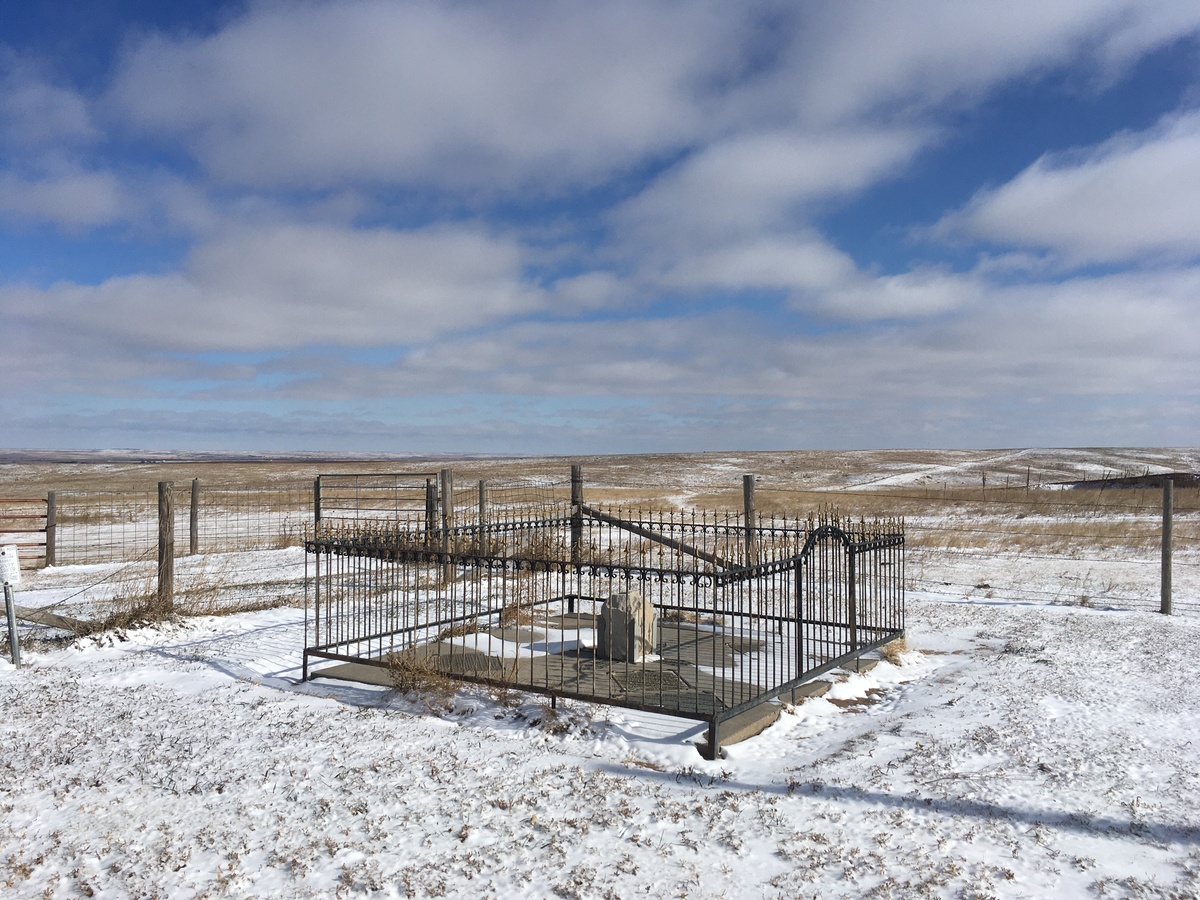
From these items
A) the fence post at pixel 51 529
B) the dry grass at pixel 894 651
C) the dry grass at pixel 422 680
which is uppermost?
the fence post at pixel 51 529

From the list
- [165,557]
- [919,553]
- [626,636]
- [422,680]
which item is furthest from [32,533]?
[919,553]

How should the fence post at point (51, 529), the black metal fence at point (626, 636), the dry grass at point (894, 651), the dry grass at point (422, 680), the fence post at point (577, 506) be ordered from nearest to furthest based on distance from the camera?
1. the black metal fence at point (626, 636)
2. the dry grass at point (422, 680)
3. the dry grass at point (894, 651)
4. the fence post at point (577, 506)
5. the fence post at point (51, 529)

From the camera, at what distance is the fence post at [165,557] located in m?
10.5

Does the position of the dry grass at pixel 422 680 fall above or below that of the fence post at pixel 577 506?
below

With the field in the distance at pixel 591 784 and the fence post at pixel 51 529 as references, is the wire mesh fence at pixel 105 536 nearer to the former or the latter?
the fence post at pixel 51 529

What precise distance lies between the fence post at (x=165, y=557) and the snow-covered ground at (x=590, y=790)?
2.19m

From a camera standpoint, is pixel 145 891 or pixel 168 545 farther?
pixel 168 545

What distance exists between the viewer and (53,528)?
55.3 ft

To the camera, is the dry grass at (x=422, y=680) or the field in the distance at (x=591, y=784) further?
the dry grass at (x=422, y=680)

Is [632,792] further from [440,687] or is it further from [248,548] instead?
[248,548]

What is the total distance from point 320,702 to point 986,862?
557 cm

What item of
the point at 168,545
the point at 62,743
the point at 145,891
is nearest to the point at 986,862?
the point at 145,891

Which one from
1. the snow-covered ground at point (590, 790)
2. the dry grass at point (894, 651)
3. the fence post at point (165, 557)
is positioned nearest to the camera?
the snow-covered ground at point (590, 790)

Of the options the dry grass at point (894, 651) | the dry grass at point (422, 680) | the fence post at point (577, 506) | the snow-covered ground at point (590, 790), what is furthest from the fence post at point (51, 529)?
the dry grass at point (894, 651)
